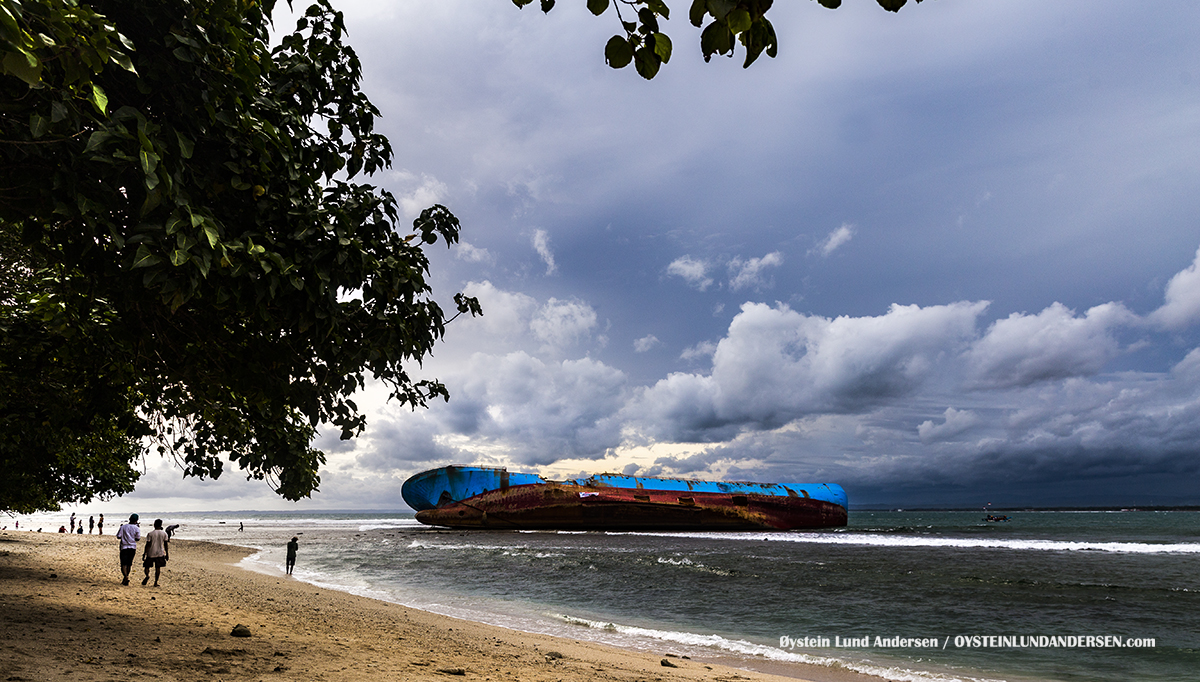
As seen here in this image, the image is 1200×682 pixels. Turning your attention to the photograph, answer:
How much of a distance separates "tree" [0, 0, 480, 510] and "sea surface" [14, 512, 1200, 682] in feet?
27.6

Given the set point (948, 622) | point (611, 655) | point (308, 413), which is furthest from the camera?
point (948, 622)

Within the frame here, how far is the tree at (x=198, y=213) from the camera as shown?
3541 mm

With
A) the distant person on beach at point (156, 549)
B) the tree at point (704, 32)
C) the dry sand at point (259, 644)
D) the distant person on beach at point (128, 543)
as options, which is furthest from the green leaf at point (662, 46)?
→ the distant person on beach at point (156, 549)

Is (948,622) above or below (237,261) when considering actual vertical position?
below

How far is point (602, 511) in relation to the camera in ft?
155

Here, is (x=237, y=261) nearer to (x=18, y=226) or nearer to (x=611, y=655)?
(x=18, y=226)

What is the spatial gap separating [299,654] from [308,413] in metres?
3.70

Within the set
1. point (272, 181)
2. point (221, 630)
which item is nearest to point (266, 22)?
point (272, 181)

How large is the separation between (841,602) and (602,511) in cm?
3239

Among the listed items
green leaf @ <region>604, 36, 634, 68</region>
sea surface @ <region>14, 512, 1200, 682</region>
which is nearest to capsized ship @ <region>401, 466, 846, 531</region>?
sea surface @ <region>14, 512, 1200, 682</region>

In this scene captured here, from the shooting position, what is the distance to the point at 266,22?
582 centimetres

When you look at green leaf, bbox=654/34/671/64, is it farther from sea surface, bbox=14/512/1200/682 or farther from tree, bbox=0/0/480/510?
sea surface, bbox=14/512/1200/682

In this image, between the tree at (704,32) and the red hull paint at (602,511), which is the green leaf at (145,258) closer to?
the tree at (704,32)

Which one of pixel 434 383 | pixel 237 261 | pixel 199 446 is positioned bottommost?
pixel 199 446
